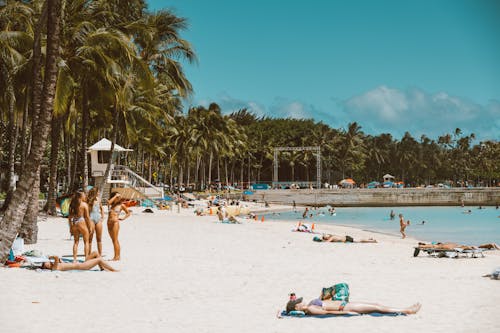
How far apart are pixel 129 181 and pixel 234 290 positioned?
31427 millimetres

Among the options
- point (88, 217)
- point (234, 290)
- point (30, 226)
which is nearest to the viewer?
point (234, 290)

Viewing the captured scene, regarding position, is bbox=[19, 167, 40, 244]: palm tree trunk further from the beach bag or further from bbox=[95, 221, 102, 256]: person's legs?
the beach bag

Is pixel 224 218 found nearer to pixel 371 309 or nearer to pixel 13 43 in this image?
pixel 13 43

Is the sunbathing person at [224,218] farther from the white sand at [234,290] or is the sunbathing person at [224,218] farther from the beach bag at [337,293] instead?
the beach bag at [337,293]

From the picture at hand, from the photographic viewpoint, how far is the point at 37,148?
11289mm

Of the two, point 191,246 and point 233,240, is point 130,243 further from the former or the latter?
point 233,240

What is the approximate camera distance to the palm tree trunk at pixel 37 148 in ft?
36.4

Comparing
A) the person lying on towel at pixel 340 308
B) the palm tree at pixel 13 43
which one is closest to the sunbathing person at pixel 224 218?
the palm tree at pixel 13 43

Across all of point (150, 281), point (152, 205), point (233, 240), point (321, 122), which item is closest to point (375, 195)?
point (321, 122)

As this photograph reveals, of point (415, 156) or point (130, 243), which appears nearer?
point (130, 243)

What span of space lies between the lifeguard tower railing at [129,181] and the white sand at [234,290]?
22.5 m

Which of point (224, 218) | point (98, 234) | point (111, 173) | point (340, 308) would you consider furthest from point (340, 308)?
point (111, 173)

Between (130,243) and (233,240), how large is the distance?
145 inches

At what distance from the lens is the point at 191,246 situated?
53.8ft
